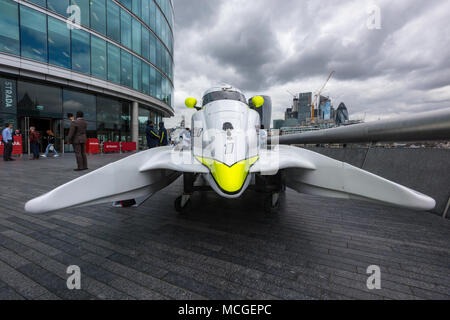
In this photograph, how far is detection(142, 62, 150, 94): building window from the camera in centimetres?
1922

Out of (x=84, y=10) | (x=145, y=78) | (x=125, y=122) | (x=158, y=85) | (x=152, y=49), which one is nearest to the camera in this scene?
(x=84, y=10)

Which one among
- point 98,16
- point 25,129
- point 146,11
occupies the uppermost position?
point 146,11

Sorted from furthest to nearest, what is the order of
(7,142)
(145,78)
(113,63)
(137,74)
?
(145,78), (137,74), (113,63), (7,142)

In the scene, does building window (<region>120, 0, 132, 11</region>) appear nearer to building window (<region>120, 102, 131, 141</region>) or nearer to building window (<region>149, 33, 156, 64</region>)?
building window (<region>149, 33, 156, 64</region>)

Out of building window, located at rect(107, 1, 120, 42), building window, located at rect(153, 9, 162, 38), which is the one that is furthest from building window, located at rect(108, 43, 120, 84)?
building window, located at rect(153, 9, 162, 38)

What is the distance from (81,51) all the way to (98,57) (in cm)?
119

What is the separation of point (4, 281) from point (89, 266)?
510 millimetres

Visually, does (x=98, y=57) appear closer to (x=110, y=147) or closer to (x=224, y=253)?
(x=110, y=147)

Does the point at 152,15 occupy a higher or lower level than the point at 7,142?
higher

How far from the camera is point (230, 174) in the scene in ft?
5.47

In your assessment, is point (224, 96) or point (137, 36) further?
point (137, 36)

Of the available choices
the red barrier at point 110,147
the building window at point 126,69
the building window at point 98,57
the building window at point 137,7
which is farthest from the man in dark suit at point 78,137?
the building window at point 137,7

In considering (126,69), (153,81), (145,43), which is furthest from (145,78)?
(145,43)
